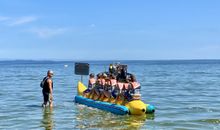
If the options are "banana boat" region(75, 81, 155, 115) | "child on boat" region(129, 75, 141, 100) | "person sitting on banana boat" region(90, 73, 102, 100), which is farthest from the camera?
"person sitting on banana boat" region(90, 73, 102, 100)

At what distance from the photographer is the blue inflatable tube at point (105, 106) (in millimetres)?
16705

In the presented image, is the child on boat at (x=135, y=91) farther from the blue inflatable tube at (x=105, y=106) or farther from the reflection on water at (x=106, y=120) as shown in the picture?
the reflection on water at (x=106, y=120)

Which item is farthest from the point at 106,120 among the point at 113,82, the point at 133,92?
the point at 113,82

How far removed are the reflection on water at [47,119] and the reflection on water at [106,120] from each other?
0.93 m

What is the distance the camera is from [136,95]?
1702cm

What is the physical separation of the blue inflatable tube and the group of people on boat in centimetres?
35

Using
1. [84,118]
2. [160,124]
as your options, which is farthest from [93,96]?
[160,124]

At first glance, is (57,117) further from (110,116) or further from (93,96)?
(93,96)

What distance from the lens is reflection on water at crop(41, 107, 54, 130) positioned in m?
14.5

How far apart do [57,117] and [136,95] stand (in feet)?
10.6

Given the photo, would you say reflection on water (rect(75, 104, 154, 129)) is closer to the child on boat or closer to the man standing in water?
the child on boat

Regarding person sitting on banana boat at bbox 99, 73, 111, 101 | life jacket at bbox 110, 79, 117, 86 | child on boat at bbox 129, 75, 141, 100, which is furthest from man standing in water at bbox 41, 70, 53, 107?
child on boat at bbox 129, 75, 141, 100

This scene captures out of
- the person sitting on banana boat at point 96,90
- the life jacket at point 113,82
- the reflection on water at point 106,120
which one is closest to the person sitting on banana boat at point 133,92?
the reflection on water at point 106,120

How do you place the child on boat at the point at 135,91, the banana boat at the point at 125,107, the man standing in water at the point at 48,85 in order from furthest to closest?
the man standing in water at the point at 48,85 < the child on boat at the point at 135,91 < the banana boat at the point at 125,107
